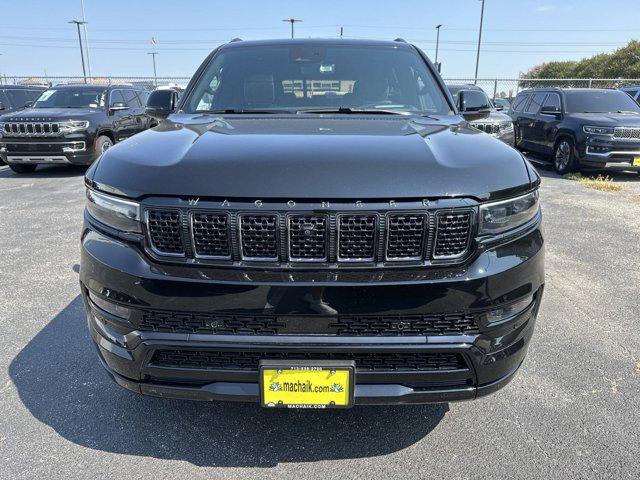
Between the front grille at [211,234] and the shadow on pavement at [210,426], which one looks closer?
the front grille at [211,234]

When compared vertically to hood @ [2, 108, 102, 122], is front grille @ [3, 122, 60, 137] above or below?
below

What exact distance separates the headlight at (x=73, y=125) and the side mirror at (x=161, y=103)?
24.0 ft

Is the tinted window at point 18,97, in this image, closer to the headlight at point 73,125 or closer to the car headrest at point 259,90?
the headlight at point 73,125

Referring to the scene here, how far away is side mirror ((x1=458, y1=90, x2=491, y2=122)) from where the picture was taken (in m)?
3.35

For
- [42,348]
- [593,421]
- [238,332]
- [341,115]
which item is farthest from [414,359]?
[42,348]

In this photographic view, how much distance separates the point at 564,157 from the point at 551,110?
1038 mm

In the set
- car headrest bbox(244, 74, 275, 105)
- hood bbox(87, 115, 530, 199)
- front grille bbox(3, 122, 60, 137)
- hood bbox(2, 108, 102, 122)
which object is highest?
car headrest bbox(244, 74, 275, 105)

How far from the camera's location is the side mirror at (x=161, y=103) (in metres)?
3.39

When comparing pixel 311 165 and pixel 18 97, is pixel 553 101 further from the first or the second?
A: pixel 18 97

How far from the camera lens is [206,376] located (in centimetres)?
197

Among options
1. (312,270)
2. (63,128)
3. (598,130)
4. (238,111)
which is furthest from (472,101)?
(63,128)

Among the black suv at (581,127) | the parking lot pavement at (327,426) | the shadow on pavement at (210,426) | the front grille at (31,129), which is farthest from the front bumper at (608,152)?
the front grille at (31,129)

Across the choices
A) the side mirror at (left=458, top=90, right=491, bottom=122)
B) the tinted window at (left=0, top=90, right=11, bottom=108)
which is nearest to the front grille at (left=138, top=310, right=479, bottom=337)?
the side mirror at (left=458, top=90, right=491, bottom=122)

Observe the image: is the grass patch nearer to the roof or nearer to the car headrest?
the roof
